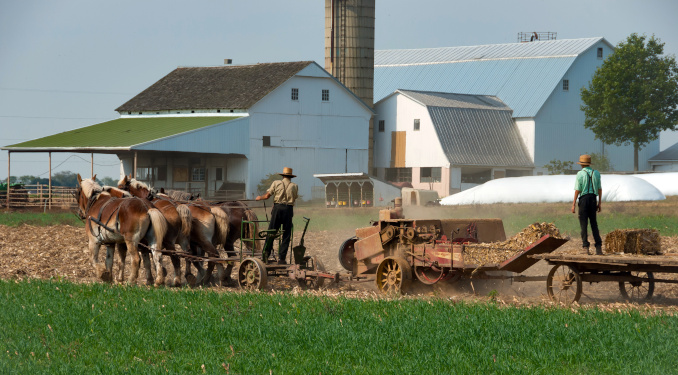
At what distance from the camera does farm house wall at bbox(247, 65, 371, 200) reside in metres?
50.8

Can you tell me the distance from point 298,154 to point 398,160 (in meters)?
8.77

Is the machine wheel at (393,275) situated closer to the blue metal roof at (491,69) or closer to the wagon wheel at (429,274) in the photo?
the wagon wheel at (429,274)

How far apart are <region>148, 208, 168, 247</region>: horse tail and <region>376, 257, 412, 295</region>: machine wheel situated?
412 centimetres

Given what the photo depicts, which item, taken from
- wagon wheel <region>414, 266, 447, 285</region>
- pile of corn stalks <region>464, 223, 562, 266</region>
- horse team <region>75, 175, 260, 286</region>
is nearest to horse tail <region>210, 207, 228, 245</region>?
horse team <region>75, 175, 260, 286</region>

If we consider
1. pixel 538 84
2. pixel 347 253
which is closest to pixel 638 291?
pixel 347 253

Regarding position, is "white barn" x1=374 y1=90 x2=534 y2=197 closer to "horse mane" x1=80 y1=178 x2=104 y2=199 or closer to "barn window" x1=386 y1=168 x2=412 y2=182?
"barn window" x1=386 y1=168 x2=412 y2=182

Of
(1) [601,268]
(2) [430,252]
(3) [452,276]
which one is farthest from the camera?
(3) [452,276]

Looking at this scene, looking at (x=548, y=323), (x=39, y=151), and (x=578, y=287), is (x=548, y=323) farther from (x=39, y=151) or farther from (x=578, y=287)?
(x=39, y=151)

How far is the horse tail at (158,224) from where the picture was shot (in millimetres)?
16344

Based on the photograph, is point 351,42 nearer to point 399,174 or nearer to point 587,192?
point 399,174

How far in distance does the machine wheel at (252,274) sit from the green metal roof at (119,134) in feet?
94.1

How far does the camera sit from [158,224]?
16.3 meters

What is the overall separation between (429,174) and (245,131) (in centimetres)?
1323

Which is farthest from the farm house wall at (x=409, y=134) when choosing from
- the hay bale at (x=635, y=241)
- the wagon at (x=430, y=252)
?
the hay bale at (x=635, y=241)
